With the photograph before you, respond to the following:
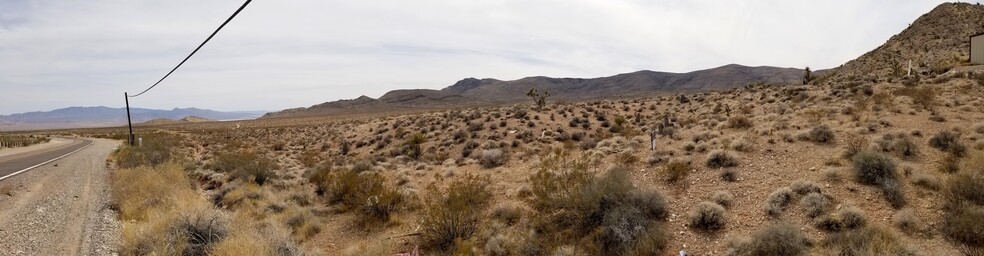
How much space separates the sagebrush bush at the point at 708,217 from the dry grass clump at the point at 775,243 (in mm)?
992

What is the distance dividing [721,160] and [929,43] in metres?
42.5

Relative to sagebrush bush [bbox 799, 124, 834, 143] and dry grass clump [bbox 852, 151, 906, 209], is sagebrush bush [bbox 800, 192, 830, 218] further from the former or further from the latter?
sagebrush bush [bbox 799, 124, 834, 143]

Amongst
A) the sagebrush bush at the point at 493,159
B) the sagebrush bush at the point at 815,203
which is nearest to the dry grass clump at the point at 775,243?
the sagebrush bush at the point at 815,203

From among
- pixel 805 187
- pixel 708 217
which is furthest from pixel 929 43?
pixel 708 217

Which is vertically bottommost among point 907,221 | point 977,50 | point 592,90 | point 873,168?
point 907,221

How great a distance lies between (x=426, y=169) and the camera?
62.3 ft

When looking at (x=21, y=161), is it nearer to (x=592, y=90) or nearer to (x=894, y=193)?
(x=894, y=193)

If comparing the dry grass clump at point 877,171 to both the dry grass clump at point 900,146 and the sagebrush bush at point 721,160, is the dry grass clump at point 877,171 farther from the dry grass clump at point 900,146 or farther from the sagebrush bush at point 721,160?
the sagebrush bush at point 721,160

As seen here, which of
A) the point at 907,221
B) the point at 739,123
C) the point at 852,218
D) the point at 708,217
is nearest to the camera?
the point at 907,221

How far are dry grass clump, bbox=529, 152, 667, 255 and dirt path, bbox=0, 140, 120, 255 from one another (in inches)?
312

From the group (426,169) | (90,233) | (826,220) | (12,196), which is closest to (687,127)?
(426,169)

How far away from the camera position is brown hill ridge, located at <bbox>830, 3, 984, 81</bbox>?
36.0 m

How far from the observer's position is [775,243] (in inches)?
300

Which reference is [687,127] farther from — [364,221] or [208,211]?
[208,211]
